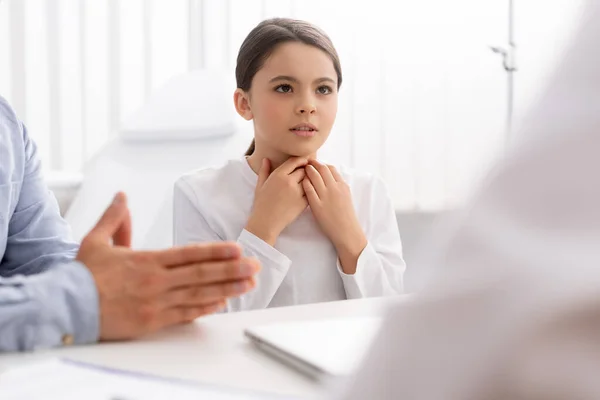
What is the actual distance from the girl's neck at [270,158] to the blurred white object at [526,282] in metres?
1.00

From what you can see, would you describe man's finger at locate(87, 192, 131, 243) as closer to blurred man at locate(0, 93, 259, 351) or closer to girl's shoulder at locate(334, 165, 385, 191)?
blurred man at locate(0, 93, 259, 351)

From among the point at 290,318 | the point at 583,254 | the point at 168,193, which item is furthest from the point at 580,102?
the point at 168,193

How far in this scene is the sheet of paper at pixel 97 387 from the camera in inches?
16.0

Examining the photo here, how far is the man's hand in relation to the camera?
566 millimetres

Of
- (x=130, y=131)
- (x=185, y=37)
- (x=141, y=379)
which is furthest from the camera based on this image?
(x=185, y=37)

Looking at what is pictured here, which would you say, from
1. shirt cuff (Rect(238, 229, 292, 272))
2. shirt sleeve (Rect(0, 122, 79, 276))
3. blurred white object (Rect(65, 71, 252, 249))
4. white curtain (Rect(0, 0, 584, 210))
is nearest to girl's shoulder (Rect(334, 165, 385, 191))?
shirt cuff (Rect(238, 229, 292, 272))

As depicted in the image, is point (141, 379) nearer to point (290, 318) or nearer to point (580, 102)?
point (290, 318)

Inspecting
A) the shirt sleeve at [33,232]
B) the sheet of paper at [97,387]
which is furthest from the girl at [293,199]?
the sheet of paper at [97,387]

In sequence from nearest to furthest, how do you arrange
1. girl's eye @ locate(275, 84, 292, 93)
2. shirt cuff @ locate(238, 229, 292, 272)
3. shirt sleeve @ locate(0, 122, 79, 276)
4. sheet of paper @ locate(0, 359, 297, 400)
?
sheet of paper @ locate(0, 359, 297, 400)
shirt sleeve @ locate(0, 122, 79, 276)
shirt cuff @ locate(238, 229, 292, 272)
girl's eye @ locate(275, 84, 292, 93)

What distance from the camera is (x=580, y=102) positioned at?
0.14 metres

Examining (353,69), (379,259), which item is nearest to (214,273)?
(379,259)

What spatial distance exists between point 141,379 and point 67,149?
180cm

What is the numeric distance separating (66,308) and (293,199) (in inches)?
22.2

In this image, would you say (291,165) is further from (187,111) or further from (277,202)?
(187,111)
